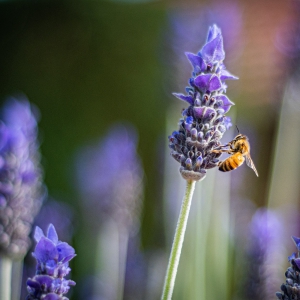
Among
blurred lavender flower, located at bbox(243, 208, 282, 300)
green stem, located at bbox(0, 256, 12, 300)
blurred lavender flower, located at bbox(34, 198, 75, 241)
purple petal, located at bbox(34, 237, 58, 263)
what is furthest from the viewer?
blurred lavender flower, located at bbox(34, 198, 75, 241)

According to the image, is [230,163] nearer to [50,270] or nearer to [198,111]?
[198,111]

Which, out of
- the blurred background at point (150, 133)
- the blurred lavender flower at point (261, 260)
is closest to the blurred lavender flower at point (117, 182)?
the blurred background at point (150, 133)

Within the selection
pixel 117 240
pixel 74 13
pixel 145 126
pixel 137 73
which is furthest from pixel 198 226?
pixel 74 13

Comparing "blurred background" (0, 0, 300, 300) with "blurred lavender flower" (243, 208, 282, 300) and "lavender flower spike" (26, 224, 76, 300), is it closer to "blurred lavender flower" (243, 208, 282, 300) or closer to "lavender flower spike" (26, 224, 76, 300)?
"blurred lavender flower" (243, 208, 282, 300)

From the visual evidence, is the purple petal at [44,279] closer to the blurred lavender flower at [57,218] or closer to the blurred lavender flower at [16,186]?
the blurred lavender flower at [16,186]

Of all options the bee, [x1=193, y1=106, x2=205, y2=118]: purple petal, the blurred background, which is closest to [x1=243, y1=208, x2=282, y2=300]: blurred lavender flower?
the blurred background

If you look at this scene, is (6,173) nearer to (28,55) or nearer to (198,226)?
(198,226)
